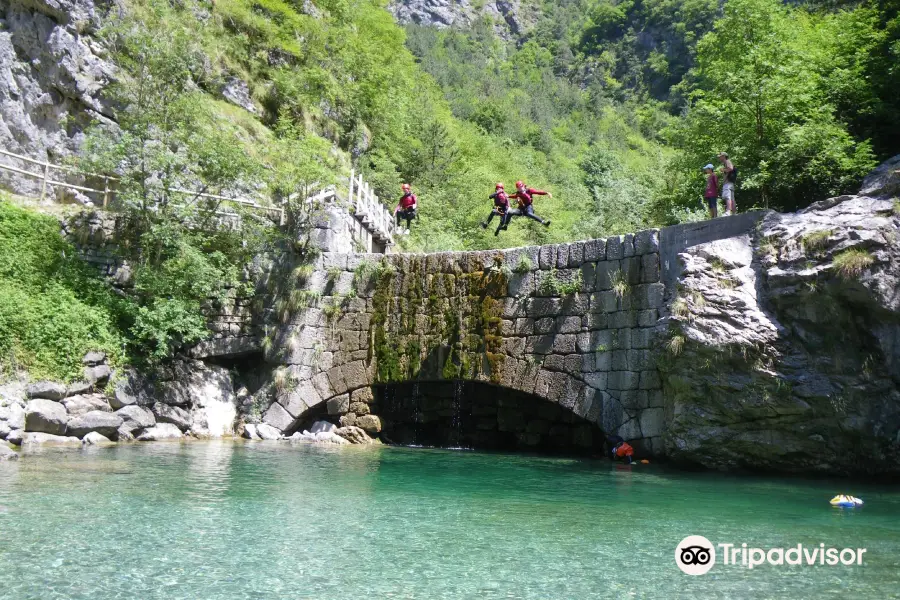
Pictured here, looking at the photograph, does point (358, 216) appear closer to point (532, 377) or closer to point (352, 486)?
point (532, 377)

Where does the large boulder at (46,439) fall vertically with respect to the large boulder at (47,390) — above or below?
below

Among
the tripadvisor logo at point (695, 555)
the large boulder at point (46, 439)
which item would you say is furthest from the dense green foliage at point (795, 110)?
the large boulder at point (46, 439)

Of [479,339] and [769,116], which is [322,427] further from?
[769,116]

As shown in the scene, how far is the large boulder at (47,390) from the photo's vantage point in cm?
1324

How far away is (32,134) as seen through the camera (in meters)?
17.9

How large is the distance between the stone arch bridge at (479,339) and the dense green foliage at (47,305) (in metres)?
2.10

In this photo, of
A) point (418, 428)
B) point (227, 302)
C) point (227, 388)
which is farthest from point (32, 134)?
point (418, 428)

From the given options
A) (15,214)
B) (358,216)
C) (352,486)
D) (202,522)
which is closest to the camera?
(202,522)

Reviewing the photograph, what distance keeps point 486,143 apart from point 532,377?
1146 inches

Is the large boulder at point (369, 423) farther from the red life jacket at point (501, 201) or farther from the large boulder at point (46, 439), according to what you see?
the large boulder at point (46, 439)

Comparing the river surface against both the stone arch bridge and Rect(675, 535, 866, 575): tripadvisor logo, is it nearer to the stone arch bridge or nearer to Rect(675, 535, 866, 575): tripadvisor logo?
Rect(675, 535, 866, 575): tripadvisor logo

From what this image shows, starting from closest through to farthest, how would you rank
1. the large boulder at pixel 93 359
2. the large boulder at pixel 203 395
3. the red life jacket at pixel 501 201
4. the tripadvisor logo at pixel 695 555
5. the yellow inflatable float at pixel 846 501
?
the tripadvisor logo at pixel 695 555
the yellow inflatable float at pixel 846 501
the large boulder at pixel 93 359
the large boulder at pixel 203 395
the red life jacket at pixel 501 201

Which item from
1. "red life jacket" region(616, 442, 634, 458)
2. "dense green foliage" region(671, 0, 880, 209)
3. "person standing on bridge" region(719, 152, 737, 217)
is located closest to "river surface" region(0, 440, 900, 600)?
"red life jacket" region(616, 442, 634, 458)

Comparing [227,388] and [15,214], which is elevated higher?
[15,214]
